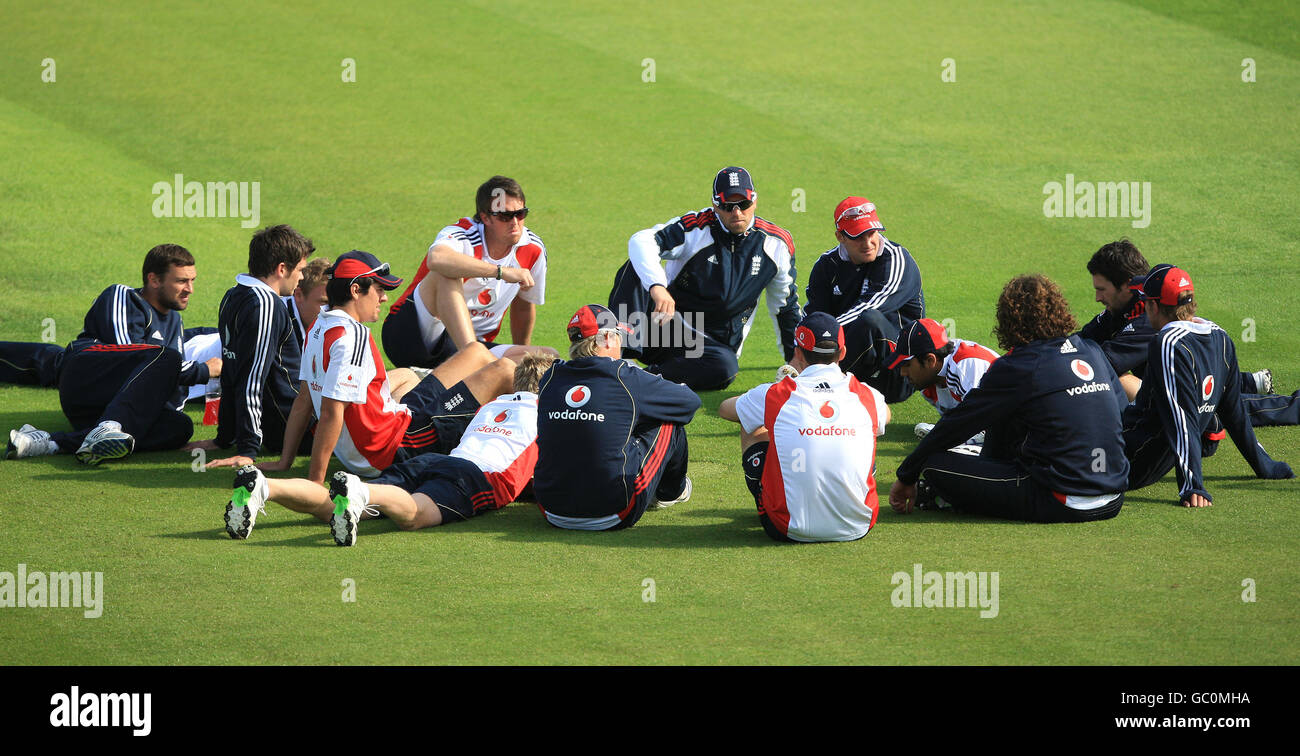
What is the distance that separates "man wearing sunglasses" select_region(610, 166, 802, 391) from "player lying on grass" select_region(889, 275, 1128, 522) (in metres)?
3.87

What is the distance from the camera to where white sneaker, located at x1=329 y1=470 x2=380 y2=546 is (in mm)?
7090

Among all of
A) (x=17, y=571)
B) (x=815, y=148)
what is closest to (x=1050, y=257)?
(x=815, y=148)

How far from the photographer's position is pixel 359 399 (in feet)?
27.0

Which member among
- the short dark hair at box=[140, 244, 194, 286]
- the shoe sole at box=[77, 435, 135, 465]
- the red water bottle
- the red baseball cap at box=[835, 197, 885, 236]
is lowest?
the shoe sole at box=[77, 435, 135, 465]

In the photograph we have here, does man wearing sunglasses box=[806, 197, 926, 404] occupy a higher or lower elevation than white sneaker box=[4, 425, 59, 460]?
higher

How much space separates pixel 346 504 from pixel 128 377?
10.9ft

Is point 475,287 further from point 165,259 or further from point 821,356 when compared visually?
point 821,356

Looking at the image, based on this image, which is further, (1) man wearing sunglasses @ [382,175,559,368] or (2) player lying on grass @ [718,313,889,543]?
(1) man wearing sunglasses @ [382,175,559,368]

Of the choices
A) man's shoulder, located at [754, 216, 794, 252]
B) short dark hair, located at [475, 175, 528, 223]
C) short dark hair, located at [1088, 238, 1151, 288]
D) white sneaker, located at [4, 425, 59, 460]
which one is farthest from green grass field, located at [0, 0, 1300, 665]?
short dark hair, located at [475, 175, 528, 223]

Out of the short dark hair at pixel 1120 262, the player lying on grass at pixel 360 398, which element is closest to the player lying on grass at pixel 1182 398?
the short dark hair at pixel 1120 262

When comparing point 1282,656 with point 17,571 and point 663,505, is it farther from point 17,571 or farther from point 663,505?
point 17,571

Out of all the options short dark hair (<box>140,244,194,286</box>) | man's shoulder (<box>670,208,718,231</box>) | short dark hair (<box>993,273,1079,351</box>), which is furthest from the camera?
man's shoulder (<box>670,208,718,231</box>)

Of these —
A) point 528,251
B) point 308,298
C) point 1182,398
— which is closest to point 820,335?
point 1182,398

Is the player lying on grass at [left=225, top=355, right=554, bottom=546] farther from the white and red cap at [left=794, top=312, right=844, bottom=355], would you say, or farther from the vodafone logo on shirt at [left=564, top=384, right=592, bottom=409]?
the white and red cap at [left=794, top=312, right=844, bottom=355]
